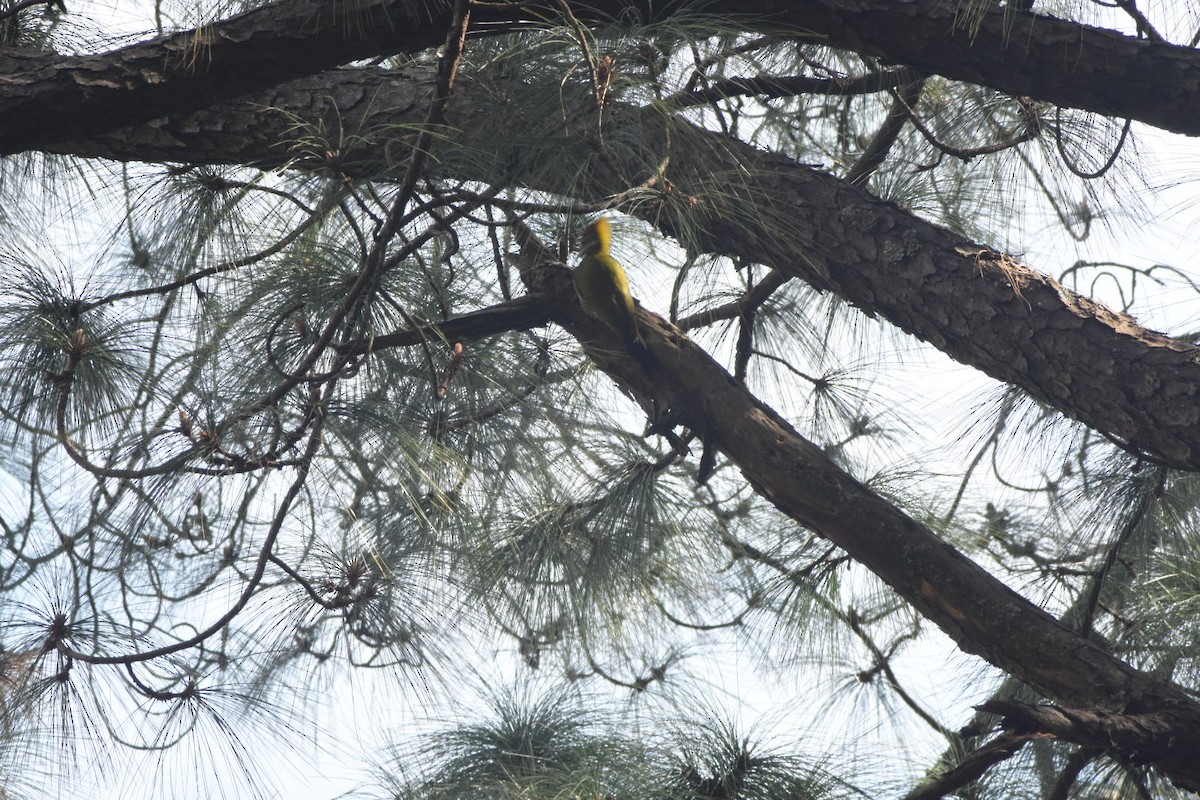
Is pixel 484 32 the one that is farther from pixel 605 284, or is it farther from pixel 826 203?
pixel 826 203

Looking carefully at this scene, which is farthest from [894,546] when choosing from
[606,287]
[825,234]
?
[606,287]

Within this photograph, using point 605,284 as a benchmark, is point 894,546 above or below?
below

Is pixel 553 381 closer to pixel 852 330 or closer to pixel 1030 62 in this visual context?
pixel 852 330

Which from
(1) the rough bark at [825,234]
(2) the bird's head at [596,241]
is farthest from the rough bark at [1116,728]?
(2) the bird's head at [596,241]

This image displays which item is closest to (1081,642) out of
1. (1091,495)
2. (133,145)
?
(1091,495)

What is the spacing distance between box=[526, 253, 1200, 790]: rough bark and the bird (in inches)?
1.1

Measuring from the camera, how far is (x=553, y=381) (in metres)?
1.53

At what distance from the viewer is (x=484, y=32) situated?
50.5 inches

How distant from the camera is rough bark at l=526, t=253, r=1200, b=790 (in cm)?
106

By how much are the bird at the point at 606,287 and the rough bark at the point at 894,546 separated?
0.09ft

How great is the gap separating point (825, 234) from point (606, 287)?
339 millimetres

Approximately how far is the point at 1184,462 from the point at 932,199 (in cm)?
68

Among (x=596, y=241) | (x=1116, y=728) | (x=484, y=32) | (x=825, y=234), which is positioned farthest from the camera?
(x=596, y=241)

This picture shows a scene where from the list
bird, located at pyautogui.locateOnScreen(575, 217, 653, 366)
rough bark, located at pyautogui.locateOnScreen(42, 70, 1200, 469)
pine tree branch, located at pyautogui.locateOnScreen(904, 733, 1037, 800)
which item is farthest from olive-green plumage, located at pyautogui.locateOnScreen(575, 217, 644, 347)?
pine tree branch, located at pyautogui.locateOnScreen(904, 733, 1037, 800)
